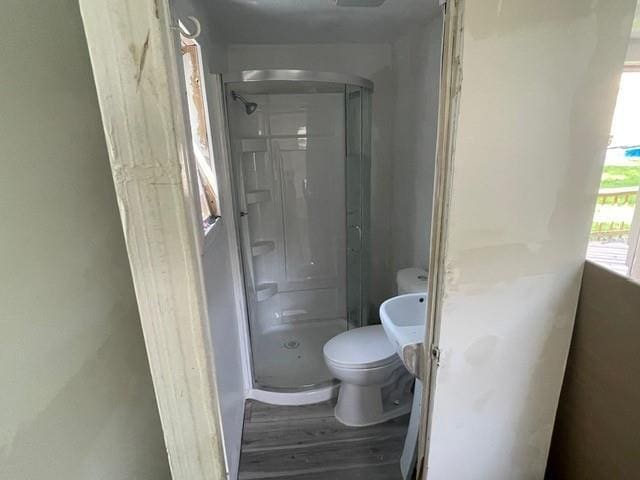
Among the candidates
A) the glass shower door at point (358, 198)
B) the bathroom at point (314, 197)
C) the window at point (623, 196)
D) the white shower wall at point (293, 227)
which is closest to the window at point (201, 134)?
the bathroom at point (314, 197)

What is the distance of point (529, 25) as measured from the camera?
2.28 ft

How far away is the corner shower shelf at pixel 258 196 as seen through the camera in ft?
7.73

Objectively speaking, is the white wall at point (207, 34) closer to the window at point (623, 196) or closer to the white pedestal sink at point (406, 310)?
the white pedestal sink at point (406, 310)

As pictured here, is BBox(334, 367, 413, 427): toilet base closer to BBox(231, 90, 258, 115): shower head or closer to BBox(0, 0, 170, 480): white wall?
BBox(0, 0, 170, 480): white wall

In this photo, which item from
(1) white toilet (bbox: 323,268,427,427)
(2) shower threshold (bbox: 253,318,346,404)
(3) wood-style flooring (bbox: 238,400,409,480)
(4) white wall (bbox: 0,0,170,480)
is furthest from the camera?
(2) shower threshold (bbox: 253,318,346,404)

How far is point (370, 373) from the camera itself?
1.72 metres

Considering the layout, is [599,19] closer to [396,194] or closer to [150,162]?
[150,162]

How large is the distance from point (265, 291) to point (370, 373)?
1.19 m

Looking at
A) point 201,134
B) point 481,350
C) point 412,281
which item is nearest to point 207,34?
point 201,134

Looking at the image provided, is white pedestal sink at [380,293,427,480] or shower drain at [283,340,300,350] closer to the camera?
white pedestal sink at [380,293,427,480]

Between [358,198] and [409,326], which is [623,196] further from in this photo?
[358,198]

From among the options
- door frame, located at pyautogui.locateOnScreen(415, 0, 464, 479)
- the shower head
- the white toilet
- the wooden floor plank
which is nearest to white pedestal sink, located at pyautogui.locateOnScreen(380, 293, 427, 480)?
the white toilet

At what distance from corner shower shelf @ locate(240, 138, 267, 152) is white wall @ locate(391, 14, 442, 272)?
1.00m

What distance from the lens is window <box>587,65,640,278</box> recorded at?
1181 mm
